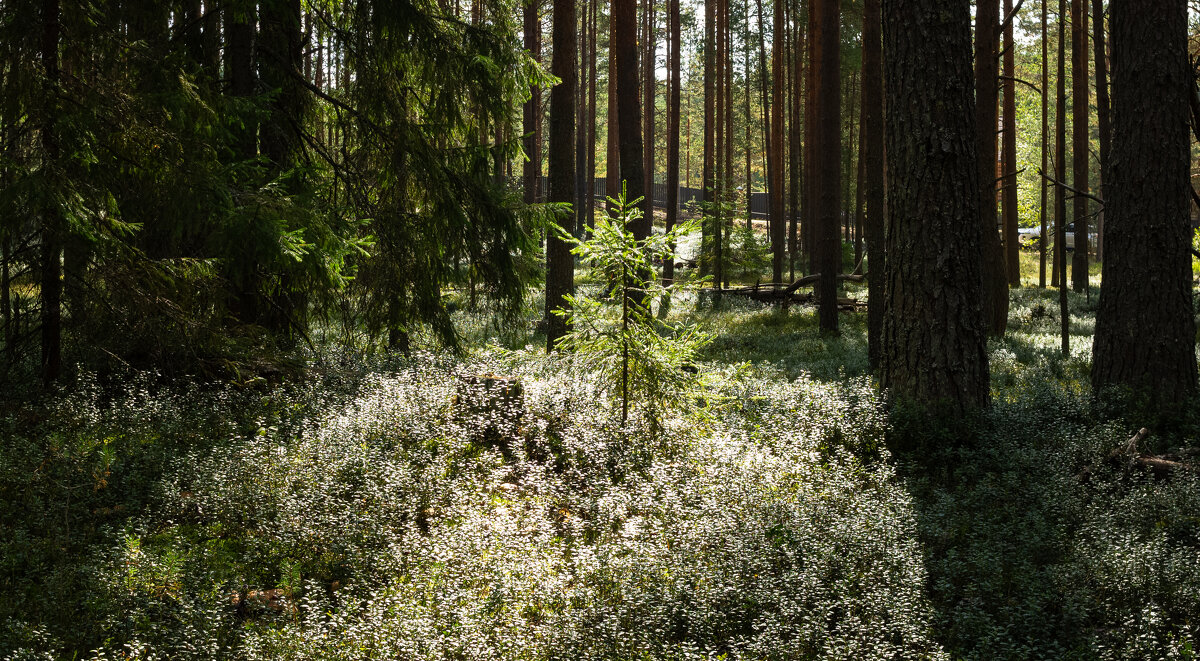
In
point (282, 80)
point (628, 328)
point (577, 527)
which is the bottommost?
point (577, 527)

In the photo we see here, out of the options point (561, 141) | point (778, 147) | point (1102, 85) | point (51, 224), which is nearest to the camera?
point (51, 224)

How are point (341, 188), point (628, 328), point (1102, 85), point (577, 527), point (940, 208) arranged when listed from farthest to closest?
point (1102, 85), point (341, 188), point (628, 328), point (940, 208), point (577, 527)

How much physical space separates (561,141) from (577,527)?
29.8ft

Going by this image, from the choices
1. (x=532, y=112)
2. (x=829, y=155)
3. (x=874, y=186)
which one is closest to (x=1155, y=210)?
(x=874, y=186)

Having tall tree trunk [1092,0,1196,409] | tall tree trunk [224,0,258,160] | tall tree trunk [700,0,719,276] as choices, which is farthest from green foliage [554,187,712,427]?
tall tree trunk [700,0,719,276]

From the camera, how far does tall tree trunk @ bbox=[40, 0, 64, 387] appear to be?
6.61 m

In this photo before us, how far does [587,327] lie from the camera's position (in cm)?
771

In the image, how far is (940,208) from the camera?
24.2 feet

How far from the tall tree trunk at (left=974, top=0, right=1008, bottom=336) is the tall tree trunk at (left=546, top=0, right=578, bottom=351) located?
7.01 metres

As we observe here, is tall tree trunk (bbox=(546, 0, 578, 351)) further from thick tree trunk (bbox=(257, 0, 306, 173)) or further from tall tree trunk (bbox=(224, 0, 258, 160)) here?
tall tree trunk (bbox=(224, 0, 258, 160))

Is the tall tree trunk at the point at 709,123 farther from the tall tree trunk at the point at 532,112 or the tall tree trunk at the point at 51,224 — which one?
the tall tree trunk at the point at 51,224

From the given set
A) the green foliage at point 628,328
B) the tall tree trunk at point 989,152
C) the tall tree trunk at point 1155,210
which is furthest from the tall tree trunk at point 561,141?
the tall tree trunk at point 1155,210

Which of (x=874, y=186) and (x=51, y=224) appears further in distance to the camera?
(x=874, y=186)

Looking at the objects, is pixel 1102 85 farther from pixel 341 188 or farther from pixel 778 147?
pixel 778 147
